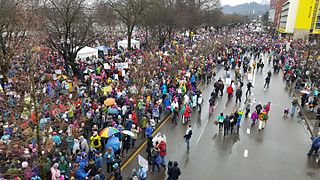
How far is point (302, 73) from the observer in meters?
27.4

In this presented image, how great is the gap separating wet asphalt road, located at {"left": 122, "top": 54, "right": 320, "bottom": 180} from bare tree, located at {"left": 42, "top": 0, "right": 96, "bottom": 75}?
12.5 m

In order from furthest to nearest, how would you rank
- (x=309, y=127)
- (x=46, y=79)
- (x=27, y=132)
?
(x=46, y=79), (x=309, y=127), (x=27, y=132)

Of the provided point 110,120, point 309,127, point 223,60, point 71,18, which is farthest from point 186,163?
point 223,60

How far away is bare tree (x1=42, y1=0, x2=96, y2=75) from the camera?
78.4 feet

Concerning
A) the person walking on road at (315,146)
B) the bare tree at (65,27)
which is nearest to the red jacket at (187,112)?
the person walking on road at (315,146)

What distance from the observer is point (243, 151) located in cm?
1349

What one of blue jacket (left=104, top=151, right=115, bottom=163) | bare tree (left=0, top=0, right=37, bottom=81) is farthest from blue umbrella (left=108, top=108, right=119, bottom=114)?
bare tree (left=0, top=0, right=37, bottom=81)

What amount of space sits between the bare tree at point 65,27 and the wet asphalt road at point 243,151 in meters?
12.5

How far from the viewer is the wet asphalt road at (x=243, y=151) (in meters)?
11.6

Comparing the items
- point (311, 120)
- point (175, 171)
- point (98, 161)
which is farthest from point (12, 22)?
point (311, 120)

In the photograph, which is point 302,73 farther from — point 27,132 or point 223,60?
point 27,132

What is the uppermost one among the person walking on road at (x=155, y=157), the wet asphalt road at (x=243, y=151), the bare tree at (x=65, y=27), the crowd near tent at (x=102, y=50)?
the bare tree at (x=65, y=27)

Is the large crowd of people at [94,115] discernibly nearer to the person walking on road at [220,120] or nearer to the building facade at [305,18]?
the person walking on road at [220,120]

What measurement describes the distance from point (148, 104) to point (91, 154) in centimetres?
600
